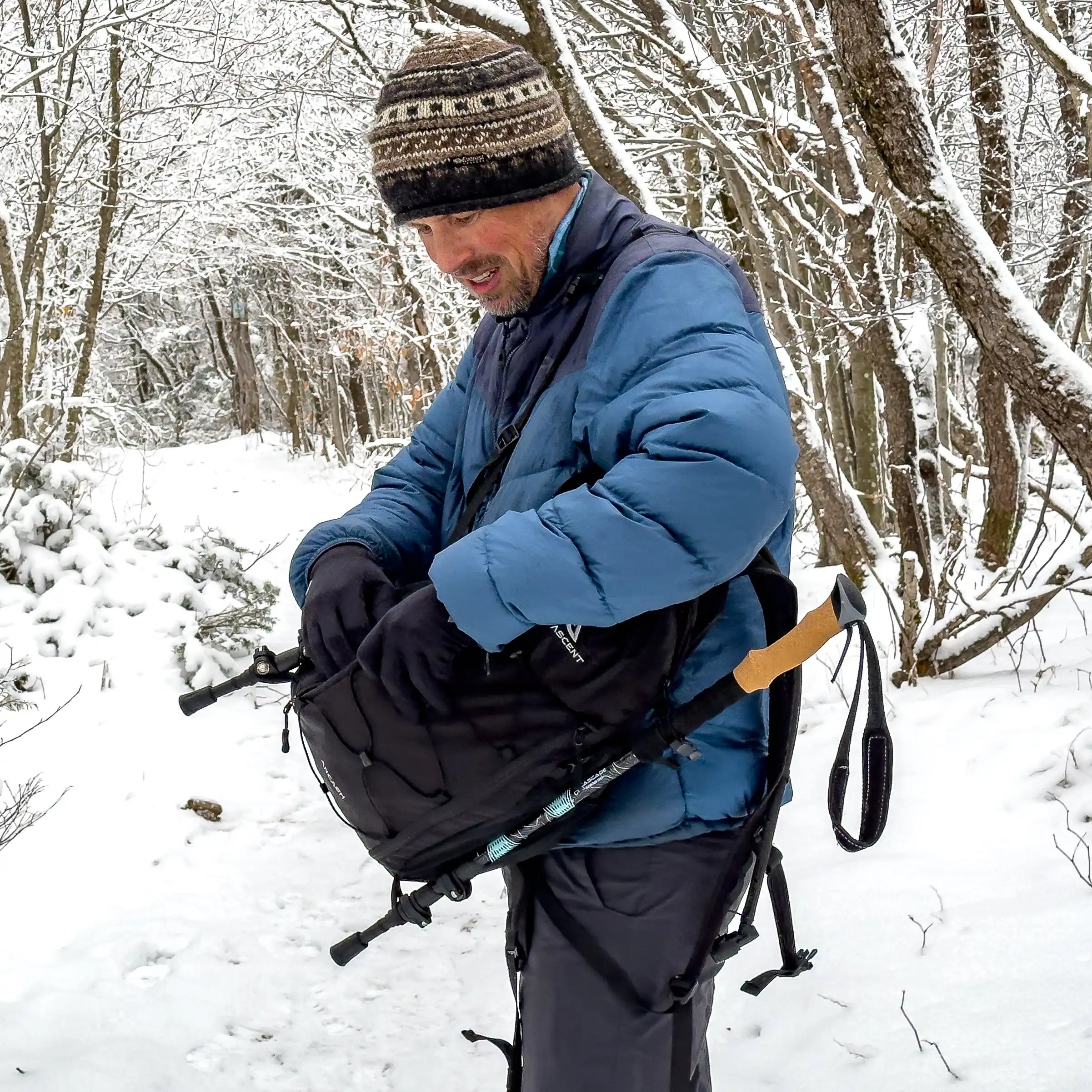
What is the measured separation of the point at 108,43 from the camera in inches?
318

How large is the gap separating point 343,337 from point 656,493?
53.7 ft

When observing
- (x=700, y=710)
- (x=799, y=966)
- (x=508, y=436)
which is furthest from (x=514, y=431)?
(x=799, y=966)

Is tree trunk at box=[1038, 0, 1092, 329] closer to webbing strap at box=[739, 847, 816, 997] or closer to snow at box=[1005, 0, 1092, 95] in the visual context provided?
snow at box=[1005, 0, 1092, 95]

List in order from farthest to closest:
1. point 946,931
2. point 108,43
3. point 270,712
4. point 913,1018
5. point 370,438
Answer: point 370,438 → point 108,43 → point 270,712 → point 946,931 → point 913,1018

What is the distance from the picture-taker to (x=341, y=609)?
58.3 inches

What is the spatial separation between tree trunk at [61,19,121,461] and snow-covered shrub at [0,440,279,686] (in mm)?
2022

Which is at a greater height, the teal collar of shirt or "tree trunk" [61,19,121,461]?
"tree trunk" [61,19,121,461]

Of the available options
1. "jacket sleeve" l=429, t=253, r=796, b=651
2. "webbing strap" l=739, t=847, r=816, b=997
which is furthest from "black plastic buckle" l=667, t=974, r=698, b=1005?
"jacket sleeve" l=429, t=253, r=796, b=651

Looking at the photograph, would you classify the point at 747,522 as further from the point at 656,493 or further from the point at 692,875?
the point at 692,875

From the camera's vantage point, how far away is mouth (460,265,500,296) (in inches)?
59.4

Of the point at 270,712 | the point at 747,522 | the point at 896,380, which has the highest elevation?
the point at 747,522

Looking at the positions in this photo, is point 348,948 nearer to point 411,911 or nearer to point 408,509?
point 411,911

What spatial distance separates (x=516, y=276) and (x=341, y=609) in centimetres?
54

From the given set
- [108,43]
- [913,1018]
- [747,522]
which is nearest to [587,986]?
[747,522]
